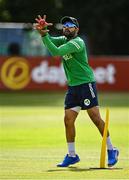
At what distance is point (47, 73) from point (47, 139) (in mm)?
15581

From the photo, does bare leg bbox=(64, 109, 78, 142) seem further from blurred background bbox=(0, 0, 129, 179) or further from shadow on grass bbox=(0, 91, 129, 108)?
shadow on grass bbox=(0, 91, 129, 108)

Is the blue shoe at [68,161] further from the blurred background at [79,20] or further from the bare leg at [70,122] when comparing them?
the blurred background at [79,20]

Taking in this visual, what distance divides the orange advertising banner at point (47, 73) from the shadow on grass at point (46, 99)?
27 centimetres

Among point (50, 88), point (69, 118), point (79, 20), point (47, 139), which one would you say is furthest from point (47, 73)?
point (69, 118)

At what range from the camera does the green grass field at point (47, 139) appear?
1180 cm

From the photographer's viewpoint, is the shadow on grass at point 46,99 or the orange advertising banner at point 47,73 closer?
the shadow on grass at point 46,99

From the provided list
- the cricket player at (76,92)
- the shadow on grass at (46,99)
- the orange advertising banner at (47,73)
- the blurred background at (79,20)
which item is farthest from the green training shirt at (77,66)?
the blurred background at (79,20)

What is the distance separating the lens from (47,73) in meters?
32.9

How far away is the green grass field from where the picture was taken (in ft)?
38.7

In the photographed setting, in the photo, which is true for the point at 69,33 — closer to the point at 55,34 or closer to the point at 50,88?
the point at 50,88

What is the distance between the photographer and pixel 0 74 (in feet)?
106

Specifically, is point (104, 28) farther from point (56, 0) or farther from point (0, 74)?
point (0, 74)

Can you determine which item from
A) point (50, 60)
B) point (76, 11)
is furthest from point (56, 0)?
point (50, 60)

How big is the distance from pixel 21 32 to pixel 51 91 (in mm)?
4300
